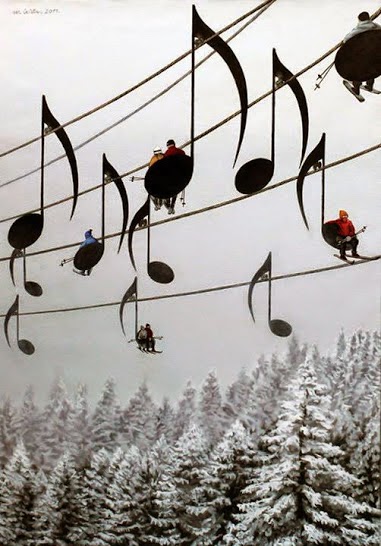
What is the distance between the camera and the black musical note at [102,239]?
2.26m

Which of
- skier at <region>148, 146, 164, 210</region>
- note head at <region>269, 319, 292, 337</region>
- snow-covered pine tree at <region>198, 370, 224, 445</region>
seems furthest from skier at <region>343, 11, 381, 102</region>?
snow-covered pine tree at <region>198, 370, 224, 445</region>

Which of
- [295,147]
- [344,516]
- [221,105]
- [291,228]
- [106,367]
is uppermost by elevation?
[221,105]

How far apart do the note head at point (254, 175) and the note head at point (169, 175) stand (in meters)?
0.16

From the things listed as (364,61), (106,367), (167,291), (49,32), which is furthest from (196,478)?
(49,32)

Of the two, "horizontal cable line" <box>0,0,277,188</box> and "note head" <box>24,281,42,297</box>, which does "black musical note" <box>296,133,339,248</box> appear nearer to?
"horizontal cable line" <box>0,0,277,188</box>

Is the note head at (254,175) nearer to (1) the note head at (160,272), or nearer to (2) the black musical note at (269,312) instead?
(2) the black musical note at (269,312)

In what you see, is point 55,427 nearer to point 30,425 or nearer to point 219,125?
point 30,425

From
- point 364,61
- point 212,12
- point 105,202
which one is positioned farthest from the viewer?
point 105,202

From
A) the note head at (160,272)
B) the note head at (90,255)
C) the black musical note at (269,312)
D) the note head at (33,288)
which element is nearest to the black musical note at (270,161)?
the black musical note at (269,312)

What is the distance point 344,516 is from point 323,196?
95cm

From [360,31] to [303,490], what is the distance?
1.35 meters

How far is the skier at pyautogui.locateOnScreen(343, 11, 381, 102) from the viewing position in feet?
6.57

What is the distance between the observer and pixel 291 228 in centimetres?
213

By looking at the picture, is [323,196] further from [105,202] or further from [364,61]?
[105,202]
